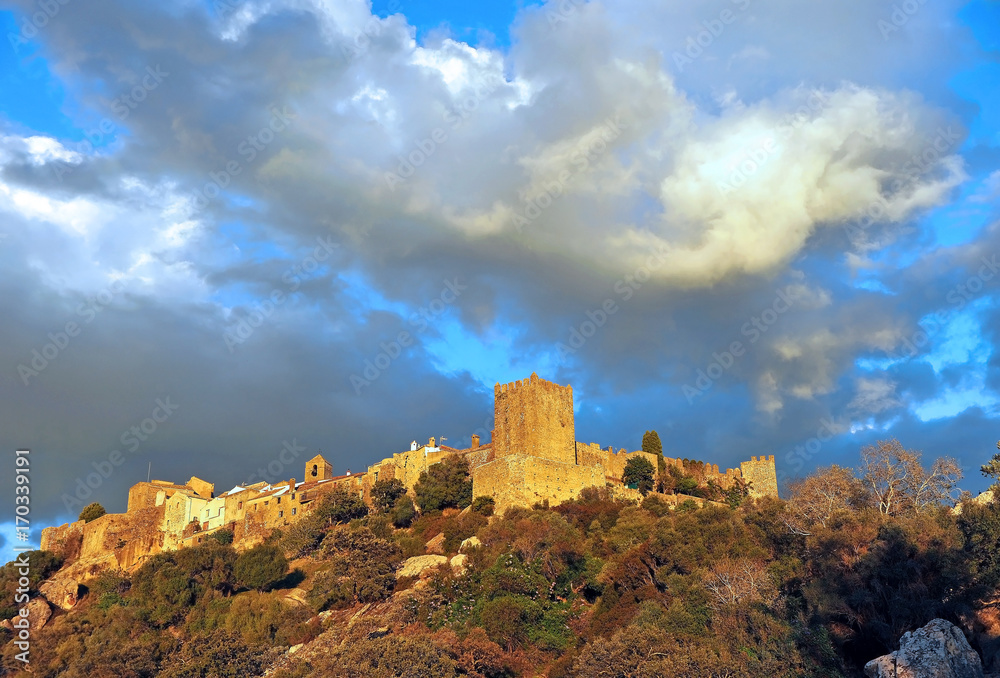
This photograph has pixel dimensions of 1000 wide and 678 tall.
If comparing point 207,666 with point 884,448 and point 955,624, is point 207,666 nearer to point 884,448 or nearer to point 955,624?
point 955,624

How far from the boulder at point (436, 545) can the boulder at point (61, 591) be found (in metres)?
25.0

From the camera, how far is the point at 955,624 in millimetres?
29516

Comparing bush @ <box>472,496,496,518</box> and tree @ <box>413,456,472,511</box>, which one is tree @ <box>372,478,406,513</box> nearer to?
tree @ <box>413,456,472,511</box>

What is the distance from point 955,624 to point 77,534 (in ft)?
200

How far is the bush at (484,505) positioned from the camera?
5284 cm

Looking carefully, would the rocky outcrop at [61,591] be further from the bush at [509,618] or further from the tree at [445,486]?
the bush at [509,618]

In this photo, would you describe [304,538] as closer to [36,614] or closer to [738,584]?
[36,614]

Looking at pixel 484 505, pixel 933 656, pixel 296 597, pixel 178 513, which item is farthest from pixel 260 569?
pixel 933 656

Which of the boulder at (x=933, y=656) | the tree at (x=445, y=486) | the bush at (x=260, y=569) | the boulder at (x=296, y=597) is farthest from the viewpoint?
the tree at (x=445, y=486)

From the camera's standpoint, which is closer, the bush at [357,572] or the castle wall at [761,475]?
the bush at [357,572]

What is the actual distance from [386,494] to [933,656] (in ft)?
130

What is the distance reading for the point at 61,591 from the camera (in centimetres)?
5844

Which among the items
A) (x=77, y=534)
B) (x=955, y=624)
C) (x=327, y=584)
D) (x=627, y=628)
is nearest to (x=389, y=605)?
(x=327, y=584)

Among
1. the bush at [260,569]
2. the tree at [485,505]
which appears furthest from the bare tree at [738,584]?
the bush at [260,569]
